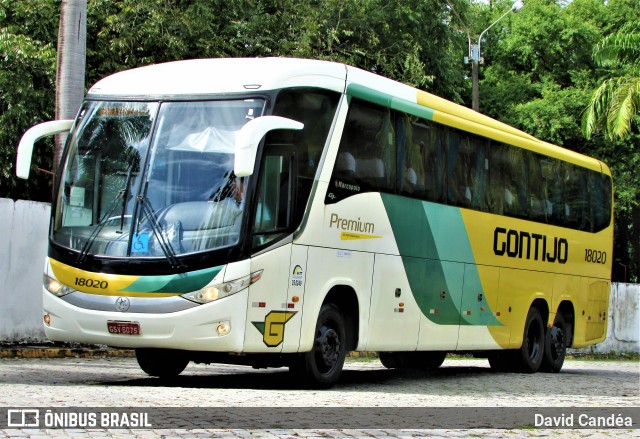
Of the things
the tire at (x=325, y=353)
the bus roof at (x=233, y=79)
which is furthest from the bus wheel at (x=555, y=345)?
the tire at (x=325, y=353)

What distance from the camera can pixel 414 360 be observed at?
64.3ft

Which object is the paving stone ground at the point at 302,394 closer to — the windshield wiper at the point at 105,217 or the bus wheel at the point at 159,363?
the bus wheel at the point at 159,363

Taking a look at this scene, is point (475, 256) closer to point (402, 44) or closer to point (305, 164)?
point (305, 164)

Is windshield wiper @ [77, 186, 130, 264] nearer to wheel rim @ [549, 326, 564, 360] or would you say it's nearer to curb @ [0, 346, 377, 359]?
curb @ [0, 346, 377, 359]

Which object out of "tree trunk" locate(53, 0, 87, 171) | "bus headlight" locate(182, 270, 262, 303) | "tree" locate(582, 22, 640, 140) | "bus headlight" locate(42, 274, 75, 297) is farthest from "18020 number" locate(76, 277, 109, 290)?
"tree" locate(582, 22, 640, 140)

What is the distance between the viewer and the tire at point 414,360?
63.1 feet

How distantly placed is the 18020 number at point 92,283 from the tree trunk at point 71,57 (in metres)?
6.29

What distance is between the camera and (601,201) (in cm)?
2231

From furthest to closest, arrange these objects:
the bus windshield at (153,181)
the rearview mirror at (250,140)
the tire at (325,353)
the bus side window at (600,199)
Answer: the bus side window at (600,199), the tire at (325,353), the bus windshield at (153,181), the rearview mirror at (250,140)

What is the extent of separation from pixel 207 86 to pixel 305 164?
1357 millimetres

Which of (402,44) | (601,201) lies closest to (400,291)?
(601,201)

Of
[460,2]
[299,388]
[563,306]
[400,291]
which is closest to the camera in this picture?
[299,388]

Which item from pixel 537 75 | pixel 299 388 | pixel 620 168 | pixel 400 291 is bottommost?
pixel 299 388

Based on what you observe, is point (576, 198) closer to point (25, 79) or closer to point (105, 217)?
point (105, 217)
